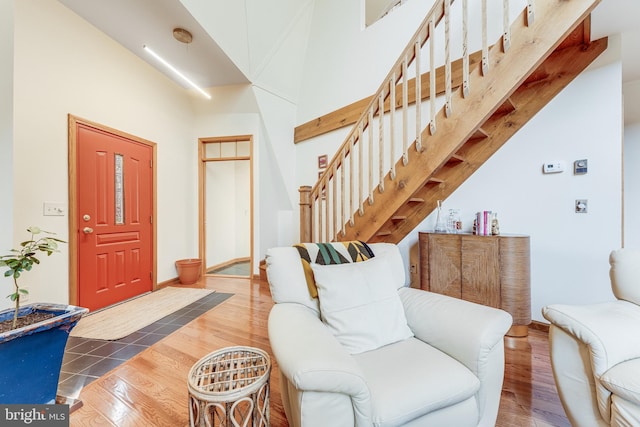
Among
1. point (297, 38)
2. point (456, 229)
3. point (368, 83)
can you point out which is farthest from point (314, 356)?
point (297, 38)

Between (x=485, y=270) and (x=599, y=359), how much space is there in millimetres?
1178

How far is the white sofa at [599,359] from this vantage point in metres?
0.94

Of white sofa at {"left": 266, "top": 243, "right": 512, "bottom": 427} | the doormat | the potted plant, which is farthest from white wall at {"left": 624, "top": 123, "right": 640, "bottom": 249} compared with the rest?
the doormat

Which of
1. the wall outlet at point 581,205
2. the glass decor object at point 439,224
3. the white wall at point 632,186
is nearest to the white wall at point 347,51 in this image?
the glass decor object at point 439,224

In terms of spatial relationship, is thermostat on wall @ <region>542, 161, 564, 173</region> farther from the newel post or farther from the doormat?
the doormat

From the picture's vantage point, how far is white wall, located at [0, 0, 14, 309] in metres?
1.47

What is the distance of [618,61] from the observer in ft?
6.25

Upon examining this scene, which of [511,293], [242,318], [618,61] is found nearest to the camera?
[618,61]

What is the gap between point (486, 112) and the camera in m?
1.76

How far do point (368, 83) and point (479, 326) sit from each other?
10.3ft

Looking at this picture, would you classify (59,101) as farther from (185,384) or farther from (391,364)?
(391,364)

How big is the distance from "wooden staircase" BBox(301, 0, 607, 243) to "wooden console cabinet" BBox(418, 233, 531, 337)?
54cm

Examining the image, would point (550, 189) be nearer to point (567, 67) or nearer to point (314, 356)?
point (567, 67)

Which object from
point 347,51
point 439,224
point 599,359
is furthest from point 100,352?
point 347,51
